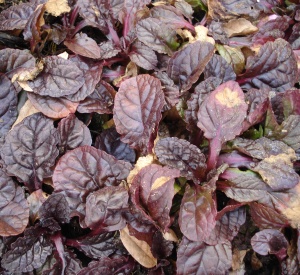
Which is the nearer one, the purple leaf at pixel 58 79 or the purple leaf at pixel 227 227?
the purple leaf at pixel 227 227

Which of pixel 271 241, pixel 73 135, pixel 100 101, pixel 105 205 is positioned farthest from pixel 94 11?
pixel 271 241

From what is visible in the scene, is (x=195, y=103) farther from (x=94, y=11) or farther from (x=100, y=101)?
(x=94, y=11)

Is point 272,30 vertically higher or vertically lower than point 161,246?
higher

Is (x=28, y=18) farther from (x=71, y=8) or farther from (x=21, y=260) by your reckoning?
(x=21, y=260)

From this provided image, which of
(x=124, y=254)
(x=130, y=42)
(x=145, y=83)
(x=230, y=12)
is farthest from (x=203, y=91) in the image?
(x=124, y=254)

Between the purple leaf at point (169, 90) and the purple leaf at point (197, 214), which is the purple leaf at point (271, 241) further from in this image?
the purple leaf at point (169, 90)

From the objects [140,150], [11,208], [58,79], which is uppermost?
[58,79]

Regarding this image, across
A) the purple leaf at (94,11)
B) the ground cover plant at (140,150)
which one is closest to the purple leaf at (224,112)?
the ground cover plant at (140,150)
